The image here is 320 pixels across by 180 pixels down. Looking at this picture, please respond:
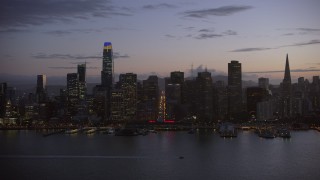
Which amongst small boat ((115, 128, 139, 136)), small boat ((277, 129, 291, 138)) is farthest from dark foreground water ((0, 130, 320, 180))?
small boat ((115, 128, 139, 136))

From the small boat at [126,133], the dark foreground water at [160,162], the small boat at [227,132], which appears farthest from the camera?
the small boat at [126,133]

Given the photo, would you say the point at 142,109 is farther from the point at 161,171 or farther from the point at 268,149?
the point at 161,171

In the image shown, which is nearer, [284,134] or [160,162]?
[160,162]

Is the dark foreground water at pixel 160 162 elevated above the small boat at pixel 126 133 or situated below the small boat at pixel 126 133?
below

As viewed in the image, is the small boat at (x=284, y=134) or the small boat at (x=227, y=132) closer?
the small boat at (x=284, y=134)

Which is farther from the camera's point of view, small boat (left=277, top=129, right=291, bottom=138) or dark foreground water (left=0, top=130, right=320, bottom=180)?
small boat (left=277, top=129, right=291, bottom=138)

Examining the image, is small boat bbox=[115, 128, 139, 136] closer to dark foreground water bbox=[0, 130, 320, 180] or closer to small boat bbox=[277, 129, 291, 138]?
small boat bbox=[277, 129, 291, 138]

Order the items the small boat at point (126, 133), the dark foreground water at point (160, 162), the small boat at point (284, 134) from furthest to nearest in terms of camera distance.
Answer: the small boat at point (126, 133) → the small boat at point (284, 134) → the dark foreground water at point (160, 162)

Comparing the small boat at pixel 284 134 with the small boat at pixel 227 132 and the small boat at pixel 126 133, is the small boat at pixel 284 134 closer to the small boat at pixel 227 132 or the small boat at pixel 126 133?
the small boat at pixel 227 132

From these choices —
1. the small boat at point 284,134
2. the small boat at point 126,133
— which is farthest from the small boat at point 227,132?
the small boat at point 126,133

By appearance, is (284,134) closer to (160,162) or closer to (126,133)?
(126,133)

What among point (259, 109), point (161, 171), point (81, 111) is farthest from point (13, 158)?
point (259, 109)

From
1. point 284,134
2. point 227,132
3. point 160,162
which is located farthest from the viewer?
point 227,132

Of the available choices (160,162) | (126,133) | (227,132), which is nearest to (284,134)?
(227,132)
